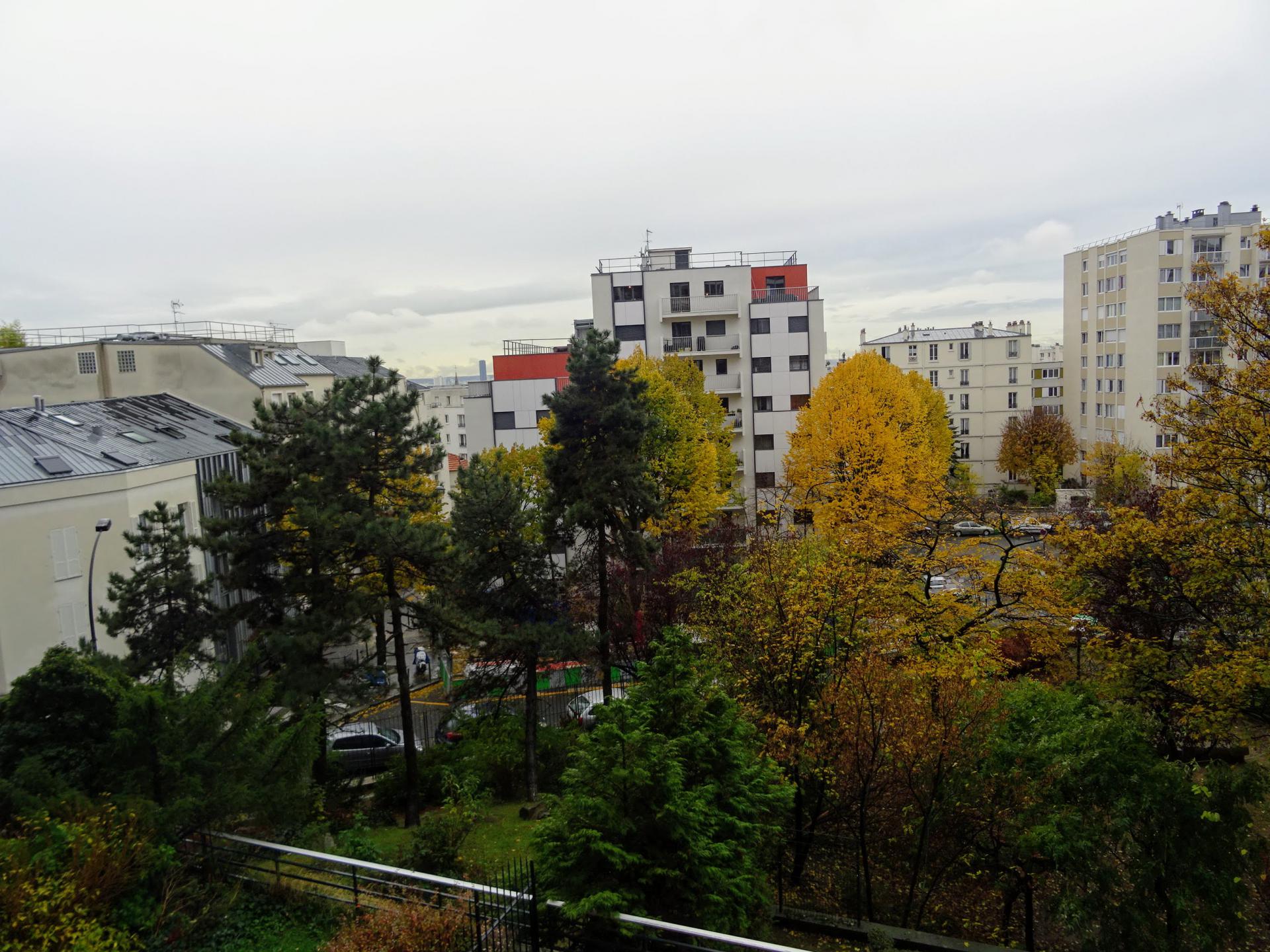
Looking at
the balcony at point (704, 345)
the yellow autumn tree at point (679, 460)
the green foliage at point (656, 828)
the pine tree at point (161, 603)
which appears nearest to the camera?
the green foliage at point (656, 828)

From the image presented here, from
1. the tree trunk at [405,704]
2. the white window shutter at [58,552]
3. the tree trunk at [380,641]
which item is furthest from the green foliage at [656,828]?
the white window shutter at [58,552]

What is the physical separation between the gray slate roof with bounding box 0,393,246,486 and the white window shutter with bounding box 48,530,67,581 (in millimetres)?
1664

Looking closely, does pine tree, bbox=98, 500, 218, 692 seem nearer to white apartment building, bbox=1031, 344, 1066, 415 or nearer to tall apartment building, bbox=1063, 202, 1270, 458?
tall apartment building, bbox=1063, 202, 1270, 458

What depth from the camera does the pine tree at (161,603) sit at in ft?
67.1

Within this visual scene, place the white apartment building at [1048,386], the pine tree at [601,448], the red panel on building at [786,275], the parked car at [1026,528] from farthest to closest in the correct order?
1. the white apartment building at [1048,386]
2. the red panel on building at [786,275]
3. the pine tree at [601,448]
4. the parked car at [1026,528]

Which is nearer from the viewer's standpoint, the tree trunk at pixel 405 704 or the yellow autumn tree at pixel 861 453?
the tree trunk at pixel 405 704

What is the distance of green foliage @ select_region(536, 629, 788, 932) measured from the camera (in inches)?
368

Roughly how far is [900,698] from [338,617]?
12.6m

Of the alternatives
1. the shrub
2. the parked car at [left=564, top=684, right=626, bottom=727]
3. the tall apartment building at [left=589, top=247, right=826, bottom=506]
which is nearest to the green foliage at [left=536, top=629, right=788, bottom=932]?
the shrub

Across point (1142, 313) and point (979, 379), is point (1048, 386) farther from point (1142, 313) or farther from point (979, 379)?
point (1142, 313)

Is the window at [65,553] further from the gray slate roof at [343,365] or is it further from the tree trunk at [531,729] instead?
the gray slate roof at [343,365]

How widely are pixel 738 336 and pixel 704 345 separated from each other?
2.17 metres

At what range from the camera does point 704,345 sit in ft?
165

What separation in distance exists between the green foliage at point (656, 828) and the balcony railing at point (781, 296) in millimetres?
42695
